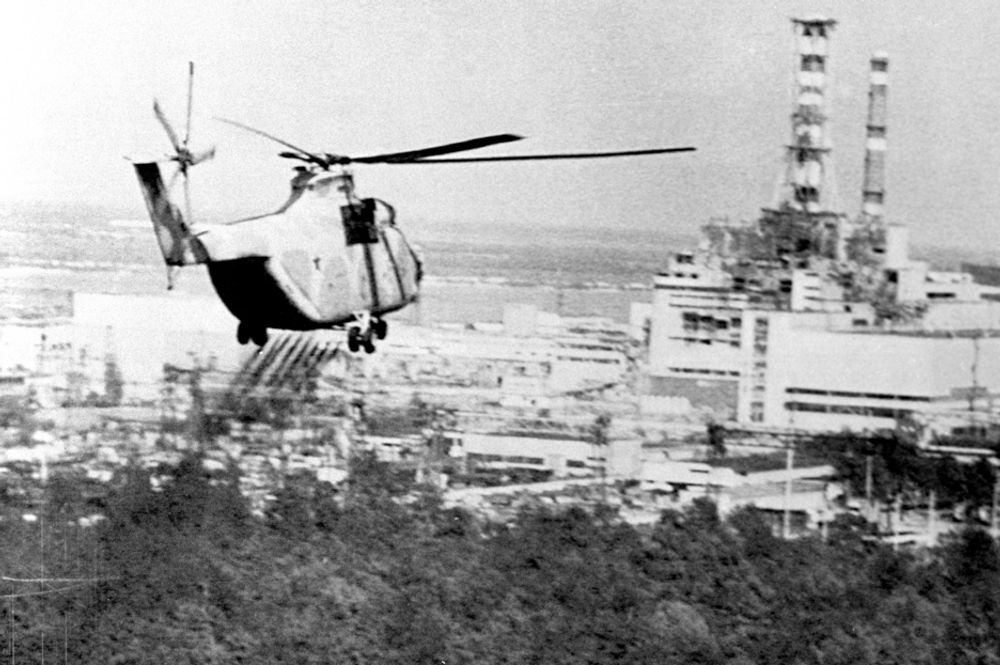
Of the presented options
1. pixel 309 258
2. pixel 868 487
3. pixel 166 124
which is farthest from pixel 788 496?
pixel 166 124

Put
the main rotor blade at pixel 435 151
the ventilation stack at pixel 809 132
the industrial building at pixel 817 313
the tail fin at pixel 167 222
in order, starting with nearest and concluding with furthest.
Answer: the industrial building at pixel 817 313
the ventilation stack at pixel 809 132
the tail fin at pixel 167 222
the main rotor blade at pixel 435 151

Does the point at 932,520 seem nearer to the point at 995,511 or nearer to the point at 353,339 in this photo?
the point at 995,511

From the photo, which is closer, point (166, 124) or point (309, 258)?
point (309, 258)

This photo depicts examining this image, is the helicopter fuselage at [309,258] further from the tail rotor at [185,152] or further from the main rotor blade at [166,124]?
the main rotor blade at [166,124]

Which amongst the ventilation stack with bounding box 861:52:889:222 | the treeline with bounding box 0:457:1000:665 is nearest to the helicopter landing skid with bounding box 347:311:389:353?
the treeline with bounding box 0:457:1000:665

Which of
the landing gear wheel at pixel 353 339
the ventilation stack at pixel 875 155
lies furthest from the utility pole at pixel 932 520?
the landing gear wheel at pixel 353 339

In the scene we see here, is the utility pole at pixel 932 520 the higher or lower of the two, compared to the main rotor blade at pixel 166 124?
lower

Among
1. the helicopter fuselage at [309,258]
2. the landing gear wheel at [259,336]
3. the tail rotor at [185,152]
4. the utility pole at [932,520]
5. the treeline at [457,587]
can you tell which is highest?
the tail rotor at [185,152]
